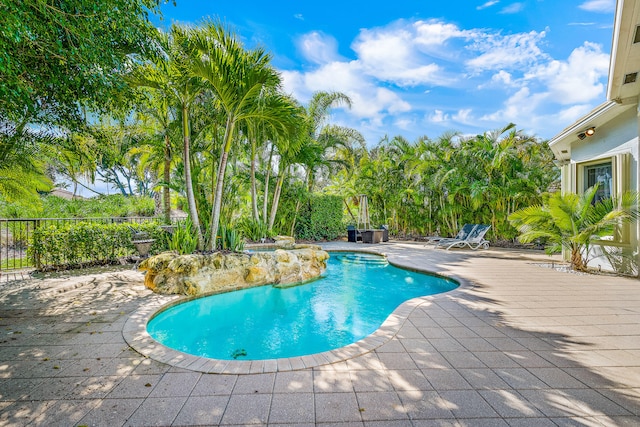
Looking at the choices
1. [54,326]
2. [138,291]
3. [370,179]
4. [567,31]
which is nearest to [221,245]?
Result: [138,291]

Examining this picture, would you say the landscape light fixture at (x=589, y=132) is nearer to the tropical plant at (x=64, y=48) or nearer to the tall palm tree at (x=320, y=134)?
the tall palm tree at (x=320, y=134)

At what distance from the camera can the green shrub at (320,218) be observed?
1421 cm

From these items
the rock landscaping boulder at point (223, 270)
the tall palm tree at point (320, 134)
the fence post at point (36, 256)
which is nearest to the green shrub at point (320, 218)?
the tall palm tree at point (320, 134)

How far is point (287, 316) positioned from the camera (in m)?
5.11

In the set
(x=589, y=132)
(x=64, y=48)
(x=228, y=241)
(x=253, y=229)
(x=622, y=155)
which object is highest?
(x=589, y=132)

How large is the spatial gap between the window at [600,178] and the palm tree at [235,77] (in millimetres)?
8067

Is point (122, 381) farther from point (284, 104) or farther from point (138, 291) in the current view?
point (284, 104)

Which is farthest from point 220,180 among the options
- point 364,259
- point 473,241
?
point 473,241

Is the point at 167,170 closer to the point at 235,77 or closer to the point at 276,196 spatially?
the point at 276,196

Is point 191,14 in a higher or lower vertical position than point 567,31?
lower

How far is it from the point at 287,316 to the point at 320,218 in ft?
31.2

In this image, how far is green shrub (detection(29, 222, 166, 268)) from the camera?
6477mm

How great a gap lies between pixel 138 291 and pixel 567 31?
1323cm

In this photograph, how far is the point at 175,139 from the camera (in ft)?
27.8
